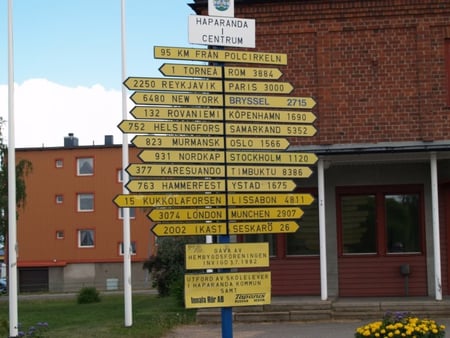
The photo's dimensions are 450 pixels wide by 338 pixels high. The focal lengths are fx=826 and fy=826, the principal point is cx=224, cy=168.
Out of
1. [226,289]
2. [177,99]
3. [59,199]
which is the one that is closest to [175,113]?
[177,99]

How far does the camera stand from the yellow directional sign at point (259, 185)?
9.57 meters

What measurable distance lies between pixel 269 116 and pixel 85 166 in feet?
179

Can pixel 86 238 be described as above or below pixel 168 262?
above

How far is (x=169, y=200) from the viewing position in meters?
9.44

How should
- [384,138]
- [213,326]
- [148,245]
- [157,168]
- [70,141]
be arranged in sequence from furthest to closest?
[70,141], [148,245], [384,138], [213,326], [157,168]

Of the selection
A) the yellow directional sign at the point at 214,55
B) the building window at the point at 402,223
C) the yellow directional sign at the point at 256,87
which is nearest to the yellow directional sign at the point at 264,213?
the yellow directional sign at the point at 256,87

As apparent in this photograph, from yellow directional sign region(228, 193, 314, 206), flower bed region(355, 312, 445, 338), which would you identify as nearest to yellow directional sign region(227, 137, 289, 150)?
yellow directional sign region(228, 193, 314, 206)

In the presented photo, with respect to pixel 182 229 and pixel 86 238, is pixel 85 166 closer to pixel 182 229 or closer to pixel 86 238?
pixel 86 238

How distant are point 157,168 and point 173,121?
58cm

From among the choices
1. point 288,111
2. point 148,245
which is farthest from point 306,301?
point 148,245

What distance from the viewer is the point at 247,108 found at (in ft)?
32.0

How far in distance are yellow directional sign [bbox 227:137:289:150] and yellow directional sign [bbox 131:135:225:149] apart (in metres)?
0.13

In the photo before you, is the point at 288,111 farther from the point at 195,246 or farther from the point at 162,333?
the point at 162,333

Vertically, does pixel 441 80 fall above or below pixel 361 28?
below
